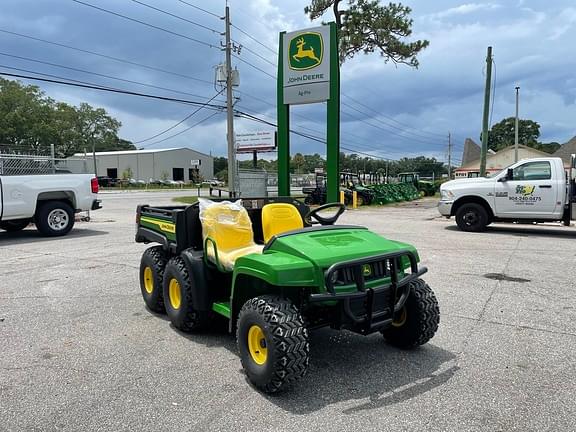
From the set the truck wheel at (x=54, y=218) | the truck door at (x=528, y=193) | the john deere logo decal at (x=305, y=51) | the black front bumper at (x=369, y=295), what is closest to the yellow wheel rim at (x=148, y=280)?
the black front bumper at (x=369, y=295)

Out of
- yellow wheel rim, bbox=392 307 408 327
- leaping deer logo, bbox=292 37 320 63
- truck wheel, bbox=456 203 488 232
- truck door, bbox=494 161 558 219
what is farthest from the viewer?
leaping deer logo, bbox=292 37 320 63

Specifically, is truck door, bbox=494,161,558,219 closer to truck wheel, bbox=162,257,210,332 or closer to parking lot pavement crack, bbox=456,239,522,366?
parking lot pavement crack, bbox=456,239,522,366

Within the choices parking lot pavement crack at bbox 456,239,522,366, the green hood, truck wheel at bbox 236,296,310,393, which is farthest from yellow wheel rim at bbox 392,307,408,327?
truck wheel at bbox 236,296,310,393

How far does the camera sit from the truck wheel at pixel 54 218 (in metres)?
11.0

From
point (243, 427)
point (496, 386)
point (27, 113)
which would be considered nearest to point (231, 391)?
point (243, 427)

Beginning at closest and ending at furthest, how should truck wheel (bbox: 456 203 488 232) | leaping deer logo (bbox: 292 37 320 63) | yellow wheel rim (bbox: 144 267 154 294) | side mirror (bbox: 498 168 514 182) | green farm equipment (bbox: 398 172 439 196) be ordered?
1. yellow wheel rim (bbox: 144 267 154 294)
2. side mirror (bbox: 498 168 514 182)
3. truck wheel (bbox: 456 203 488 232)
4. leaping deer logo (bbox: 292 37 320 63)
5. green farm equipment (bbox: 398 172 439 196)

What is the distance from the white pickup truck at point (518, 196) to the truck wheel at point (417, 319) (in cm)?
900

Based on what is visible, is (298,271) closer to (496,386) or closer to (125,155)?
(496,386)

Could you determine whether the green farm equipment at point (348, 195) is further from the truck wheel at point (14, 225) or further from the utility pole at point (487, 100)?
the truck wheel at point (14, 225)

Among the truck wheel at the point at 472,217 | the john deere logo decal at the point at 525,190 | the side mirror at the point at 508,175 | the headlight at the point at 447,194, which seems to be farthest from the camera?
the headlight at the point at 447,194

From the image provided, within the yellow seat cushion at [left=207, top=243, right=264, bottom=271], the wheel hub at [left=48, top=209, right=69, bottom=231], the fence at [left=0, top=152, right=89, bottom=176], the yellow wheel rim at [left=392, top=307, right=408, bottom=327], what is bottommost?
the yellow wheel rim at [left=392, top=307, right=408, bottom=327]

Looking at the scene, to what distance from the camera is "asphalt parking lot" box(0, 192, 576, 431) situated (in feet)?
9.51

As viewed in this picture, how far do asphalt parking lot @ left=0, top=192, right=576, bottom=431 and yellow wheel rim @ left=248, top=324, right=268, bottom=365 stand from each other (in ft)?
0.72

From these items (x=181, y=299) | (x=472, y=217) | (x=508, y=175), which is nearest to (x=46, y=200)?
(x=181, y=299)
